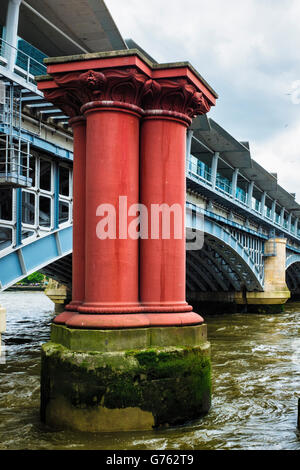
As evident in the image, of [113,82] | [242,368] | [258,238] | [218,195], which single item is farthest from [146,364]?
[258,238]

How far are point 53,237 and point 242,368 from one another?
614cm

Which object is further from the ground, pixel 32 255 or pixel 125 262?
pixel 32 255


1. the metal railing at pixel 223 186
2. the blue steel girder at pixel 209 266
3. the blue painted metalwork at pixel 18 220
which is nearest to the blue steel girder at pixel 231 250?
the blue steel girder at pixel 209 266

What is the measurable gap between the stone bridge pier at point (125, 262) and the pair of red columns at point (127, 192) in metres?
0.01

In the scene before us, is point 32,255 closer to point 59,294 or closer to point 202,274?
point 59,294

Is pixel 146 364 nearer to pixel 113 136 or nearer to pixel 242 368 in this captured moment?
pixel 113 136

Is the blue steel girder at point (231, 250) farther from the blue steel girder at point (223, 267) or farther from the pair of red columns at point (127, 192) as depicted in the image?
the pair of red columns at point (127, 192)

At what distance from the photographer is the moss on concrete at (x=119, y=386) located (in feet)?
18.5

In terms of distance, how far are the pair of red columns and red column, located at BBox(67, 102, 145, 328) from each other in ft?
0.04

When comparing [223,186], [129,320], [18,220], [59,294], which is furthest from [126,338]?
[59,294]

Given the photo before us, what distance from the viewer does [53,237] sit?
50.4ft

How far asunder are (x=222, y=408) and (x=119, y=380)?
2899 millimetres

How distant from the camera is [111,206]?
6.06 metres

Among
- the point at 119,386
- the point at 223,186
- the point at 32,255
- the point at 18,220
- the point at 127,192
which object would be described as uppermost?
the point at 223,186
